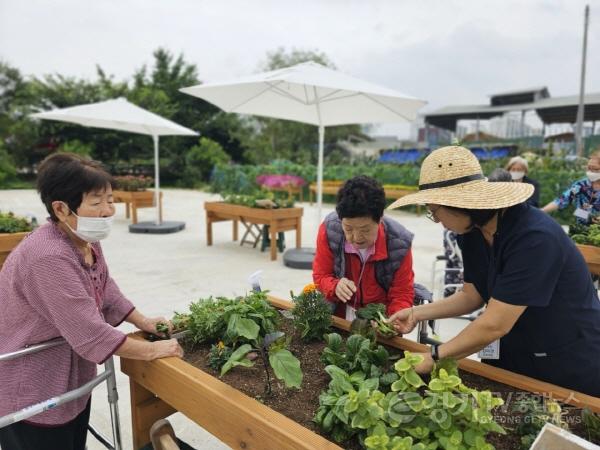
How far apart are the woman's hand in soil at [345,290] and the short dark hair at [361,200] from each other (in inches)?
Result: 12.6

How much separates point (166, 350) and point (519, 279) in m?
1.21

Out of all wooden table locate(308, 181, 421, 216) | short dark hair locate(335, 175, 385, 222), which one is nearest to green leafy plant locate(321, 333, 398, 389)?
short dark hair locate(335, 175, 385, 222)

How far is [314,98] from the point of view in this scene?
6.04 m

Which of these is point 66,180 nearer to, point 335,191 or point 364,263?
point 364,263

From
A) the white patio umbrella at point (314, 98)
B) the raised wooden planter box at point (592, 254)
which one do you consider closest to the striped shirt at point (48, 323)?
the raised wooden planter box at point (592, 254)

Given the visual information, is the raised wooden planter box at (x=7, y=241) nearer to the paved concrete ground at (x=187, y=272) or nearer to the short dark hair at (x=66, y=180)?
the paved concrete ground at (x=187, y=272)

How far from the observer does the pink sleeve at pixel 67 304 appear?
1.35 metres

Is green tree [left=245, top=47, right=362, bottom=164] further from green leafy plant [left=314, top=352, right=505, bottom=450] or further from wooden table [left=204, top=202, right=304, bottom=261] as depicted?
green leafy plant [left=314, top=352, right=505, bottom=450]

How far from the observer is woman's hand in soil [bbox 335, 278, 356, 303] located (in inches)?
79.6

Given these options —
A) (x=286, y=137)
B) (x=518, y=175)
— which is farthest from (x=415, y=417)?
(x=286, y=137)

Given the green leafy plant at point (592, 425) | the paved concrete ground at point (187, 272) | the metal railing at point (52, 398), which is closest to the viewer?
the green leafy plant at point (592, 425)

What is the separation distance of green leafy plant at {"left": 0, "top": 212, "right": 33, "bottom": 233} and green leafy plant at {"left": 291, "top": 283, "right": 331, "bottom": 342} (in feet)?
10.9

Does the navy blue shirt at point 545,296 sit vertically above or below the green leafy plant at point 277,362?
above

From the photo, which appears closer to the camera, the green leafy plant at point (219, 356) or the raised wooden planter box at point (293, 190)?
the green leafy plant at point (219, 356)
